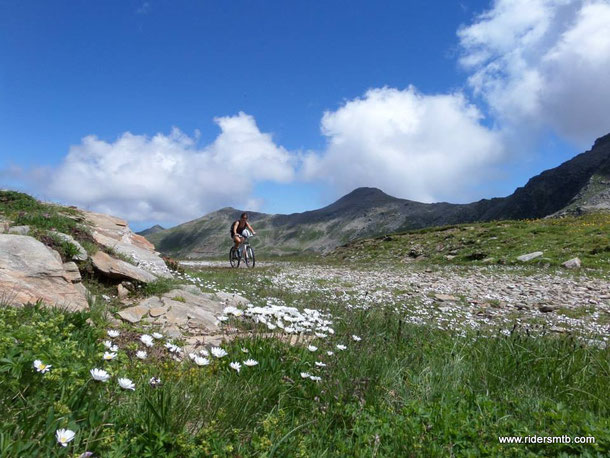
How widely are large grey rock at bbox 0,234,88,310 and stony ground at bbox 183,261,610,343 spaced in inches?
276

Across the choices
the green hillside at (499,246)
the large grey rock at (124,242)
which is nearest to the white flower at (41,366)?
the large grey rock at (124,242)

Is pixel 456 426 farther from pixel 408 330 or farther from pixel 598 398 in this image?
pixel 408 330

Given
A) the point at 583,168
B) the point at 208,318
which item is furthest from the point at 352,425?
the point at 583,168

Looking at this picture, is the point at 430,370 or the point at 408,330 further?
the point at 408,330

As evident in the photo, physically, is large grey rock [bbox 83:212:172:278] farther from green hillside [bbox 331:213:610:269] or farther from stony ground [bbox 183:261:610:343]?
green hillside [bbox 331:213:610:269]

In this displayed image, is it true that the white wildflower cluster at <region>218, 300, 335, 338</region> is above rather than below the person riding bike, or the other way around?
below

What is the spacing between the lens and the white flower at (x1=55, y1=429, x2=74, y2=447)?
219 cm

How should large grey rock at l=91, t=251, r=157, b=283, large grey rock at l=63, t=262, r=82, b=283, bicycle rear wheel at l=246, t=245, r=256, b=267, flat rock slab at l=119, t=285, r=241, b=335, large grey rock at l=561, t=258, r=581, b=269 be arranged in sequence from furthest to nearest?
bicycle rear wheel at l=246, t=245, r=256, b=267 < large grey rock at l=561, t=258, r=581, b=269 < large grey rock at l=91, t=251, r=157, b=283 < large grey rock at l=63, t=262, r=82, b=283 < flat rock slab at l=119, t=285, r=241, b=335

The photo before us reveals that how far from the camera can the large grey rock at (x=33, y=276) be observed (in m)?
6.54

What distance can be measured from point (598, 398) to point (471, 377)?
1296mm

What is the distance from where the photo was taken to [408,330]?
25.7 ft

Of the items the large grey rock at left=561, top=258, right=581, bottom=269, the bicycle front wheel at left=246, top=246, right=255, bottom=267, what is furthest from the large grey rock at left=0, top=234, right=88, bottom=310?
the large grey rock at left=561, top=258, right=581, bottom=269

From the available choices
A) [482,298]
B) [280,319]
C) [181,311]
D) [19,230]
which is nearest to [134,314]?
[181,311]

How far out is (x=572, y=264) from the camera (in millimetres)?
22578
